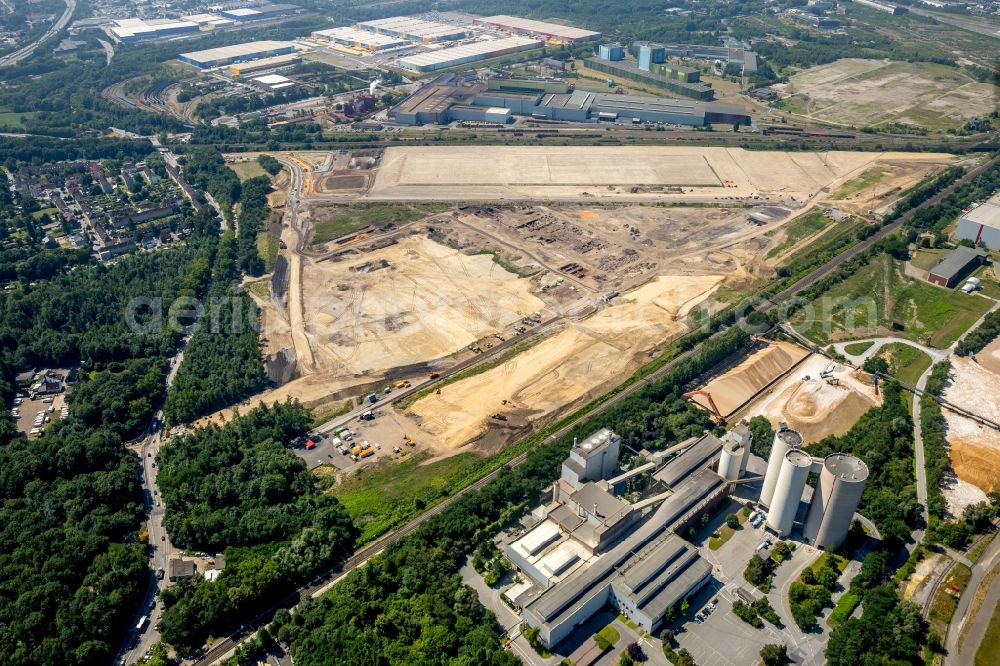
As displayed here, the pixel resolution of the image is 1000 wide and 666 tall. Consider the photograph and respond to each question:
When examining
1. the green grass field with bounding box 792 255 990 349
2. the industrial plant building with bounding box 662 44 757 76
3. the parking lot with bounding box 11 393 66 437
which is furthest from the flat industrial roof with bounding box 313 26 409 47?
the green grass field with bounding box 792 255 990 349

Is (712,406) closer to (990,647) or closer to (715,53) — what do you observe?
(990,647)

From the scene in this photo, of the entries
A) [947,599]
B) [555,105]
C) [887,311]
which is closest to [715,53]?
A: [555,105]

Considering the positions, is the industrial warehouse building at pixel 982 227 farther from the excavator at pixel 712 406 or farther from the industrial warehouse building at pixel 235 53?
the industrial warehouse building at pixel 235 53

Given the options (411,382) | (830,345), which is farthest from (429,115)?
(830,345)

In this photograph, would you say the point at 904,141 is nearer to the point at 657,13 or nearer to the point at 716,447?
the point at 716,447

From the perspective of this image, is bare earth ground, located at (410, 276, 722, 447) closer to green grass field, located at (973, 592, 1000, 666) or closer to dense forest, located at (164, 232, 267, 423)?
dense forest, located at (164, 232, 267, 423)

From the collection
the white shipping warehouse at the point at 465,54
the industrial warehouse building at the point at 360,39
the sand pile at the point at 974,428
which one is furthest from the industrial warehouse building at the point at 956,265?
the industrial warehouse building at the point at 360,39
